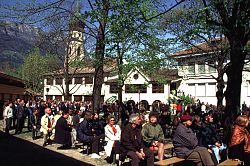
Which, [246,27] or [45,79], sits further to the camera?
[45,79]

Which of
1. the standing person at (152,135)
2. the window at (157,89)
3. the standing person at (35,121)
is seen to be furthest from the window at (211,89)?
the standing person at (152,135)

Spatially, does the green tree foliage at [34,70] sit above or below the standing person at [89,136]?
above

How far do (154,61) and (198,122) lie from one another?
11636 mm

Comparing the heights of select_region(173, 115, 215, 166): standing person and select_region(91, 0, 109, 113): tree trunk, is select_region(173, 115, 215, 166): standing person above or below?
below

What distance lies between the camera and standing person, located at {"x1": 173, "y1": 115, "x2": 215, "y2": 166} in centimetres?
748

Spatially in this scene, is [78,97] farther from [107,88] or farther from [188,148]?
[188,148]

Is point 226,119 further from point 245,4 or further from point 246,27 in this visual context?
point 245,4

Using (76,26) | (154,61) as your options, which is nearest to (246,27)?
(76,26)

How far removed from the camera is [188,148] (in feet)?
25.4

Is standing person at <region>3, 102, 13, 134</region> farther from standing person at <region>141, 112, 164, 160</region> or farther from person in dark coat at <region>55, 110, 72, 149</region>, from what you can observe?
standing person at <region>141, 112, 164, 160</region>

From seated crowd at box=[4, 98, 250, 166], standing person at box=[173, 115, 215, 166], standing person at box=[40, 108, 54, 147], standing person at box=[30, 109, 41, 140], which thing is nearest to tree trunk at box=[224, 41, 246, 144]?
seated crowd at box=[4, 98, 250, 166]

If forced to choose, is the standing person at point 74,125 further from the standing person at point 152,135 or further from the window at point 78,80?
the window at point 78,80

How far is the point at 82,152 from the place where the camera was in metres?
11.3

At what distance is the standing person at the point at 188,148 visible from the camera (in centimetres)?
748
